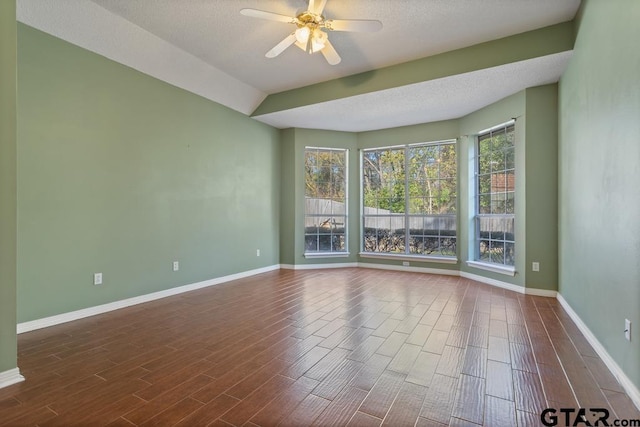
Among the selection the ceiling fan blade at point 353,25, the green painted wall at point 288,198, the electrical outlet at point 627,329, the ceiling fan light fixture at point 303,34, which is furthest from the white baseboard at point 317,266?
the electrical outlet at point 627,329

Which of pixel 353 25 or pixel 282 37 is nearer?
pixel 353 25

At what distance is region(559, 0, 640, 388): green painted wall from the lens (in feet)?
6.05

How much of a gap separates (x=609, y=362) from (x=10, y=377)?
3926mm

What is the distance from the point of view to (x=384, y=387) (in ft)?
6.24

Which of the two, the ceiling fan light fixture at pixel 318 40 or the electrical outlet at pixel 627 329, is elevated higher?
the ceiling fan light fixture at pixel 318 40

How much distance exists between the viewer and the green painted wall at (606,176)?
184 cm

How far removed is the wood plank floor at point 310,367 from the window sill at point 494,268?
78cm

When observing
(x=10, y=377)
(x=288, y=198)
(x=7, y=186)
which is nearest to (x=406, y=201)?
(x=288, y=198)

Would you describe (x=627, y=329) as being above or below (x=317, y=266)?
above

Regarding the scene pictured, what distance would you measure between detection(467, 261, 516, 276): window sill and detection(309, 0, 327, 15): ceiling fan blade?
407cm

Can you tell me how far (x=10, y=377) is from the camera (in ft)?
6.31

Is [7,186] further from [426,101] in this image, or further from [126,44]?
[426,101]

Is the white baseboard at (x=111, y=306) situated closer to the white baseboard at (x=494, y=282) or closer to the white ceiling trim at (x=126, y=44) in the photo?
the white ceiling trim at (x=126, y=44)

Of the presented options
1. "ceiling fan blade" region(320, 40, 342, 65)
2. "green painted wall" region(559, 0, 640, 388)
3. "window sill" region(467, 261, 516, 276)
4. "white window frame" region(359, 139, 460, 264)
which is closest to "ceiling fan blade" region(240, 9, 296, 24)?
"ceiling fan blade" region(320, 40, 342, 65)
